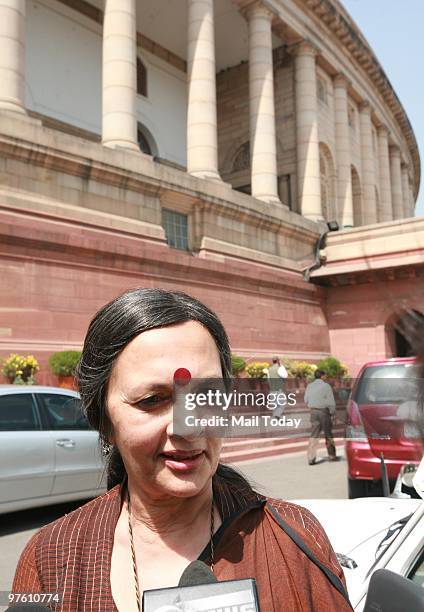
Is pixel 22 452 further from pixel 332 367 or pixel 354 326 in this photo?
pixel 354 326

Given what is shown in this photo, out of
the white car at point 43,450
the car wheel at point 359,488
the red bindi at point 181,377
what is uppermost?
the red bindi at point 181,377

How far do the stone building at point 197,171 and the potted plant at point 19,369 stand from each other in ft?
3.00

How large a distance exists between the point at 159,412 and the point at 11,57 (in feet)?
50.4

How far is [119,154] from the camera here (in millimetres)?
16125

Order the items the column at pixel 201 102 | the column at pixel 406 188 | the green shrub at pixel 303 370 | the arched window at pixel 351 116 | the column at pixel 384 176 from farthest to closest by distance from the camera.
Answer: the column at pixel 406 188 → the column at pixel 384 176 → the arched window at pixel 351 116 → the column at pixel 201 102 → the green shrub at pixel 303 370

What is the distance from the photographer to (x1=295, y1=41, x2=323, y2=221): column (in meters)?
25.6

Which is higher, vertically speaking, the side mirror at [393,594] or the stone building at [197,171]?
the stone building at [197,171]

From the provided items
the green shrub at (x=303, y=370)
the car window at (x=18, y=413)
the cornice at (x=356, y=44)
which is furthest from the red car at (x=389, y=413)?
the cornice at (x=356, y=44)

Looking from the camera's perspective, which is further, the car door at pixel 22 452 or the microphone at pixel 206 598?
the car door at pixel 22 452

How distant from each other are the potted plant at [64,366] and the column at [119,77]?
7.14 metres

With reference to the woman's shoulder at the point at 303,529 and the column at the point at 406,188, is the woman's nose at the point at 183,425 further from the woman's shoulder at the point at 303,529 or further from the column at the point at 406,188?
the column at the point at 406,188

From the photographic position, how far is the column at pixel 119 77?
16797 millimetres

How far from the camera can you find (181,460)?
1238 millimetres

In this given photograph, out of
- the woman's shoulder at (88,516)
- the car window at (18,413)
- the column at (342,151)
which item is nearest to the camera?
the woman's shoulder at (88,516)
